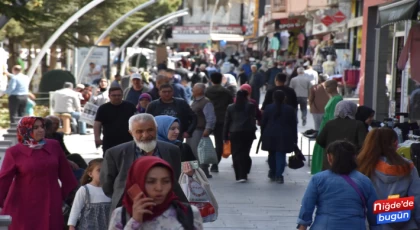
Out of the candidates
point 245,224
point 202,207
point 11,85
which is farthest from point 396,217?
point 11,85

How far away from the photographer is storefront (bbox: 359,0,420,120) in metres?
17.5

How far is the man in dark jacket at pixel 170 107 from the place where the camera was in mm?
13117

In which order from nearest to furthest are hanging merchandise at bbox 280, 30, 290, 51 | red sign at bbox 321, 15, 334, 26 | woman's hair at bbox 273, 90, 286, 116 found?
woman's hair at bbox 273, 90, 286, 116 < red sign at bbox 321, 15, 334, 26 < hanging merchandise at bbox 280, 30, 290, 51

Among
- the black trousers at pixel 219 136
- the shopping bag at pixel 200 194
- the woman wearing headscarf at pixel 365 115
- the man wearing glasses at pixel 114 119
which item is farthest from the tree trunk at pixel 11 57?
the shopping bag at pixel 200 194

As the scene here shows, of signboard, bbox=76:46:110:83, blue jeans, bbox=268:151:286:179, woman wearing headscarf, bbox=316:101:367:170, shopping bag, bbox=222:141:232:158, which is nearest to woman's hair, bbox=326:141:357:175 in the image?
woman wearing headscarf, bbox=316:101:367:170

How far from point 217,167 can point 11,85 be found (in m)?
8.86

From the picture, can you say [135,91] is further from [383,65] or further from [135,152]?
[135,152]

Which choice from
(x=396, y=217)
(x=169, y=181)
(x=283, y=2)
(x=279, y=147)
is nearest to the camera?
(x=169, y=181)

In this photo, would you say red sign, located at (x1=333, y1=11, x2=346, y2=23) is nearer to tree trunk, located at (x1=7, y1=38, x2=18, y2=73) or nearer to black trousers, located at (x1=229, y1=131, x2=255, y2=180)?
tree trunk, located at (x1=7, y1=38, x2=18, y2=73)

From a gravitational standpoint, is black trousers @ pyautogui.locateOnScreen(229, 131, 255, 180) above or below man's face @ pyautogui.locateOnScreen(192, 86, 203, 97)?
below

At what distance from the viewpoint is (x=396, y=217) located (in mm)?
7605

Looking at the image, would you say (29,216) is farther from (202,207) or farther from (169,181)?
(169,181)

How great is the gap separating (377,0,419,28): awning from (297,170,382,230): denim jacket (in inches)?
269

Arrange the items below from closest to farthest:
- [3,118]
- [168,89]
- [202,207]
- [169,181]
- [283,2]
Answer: [169,181] < [202,207] < [168,89] < [3,118] < [283,2]
